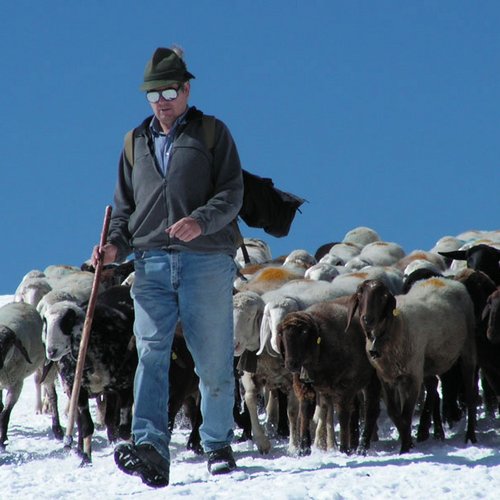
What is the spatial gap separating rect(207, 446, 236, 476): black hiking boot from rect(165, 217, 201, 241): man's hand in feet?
5.32

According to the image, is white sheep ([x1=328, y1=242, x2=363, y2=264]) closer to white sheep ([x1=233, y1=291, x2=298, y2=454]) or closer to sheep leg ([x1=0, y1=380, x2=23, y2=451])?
sheep leg ([x1=0, y1=380, x2=23, y2=451])

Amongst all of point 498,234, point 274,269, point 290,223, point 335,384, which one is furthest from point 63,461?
point 498,234

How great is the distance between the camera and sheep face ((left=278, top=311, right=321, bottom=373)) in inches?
410

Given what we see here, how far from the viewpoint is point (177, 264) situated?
25.2 feet

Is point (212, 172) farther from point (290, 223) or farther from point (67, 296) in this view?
point (67, 296)

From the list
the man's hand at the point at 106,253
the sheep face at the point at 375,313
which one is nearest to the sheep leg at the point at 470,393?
A: the sheep face at the point at 375,313

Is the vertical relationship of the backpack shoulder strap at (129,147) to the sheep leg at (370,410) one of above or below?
above

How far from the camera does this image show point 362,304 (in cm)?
1027

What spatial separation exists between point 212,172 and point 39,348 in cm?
697

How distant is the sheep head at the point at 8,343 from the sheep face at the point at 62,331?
2.13 metres

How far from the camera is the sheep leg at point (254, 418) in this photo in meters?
10.9

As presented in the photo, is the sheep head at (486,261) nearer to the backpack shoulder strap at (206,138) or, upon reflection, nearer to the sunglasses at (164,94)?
the backpack shoulder strap at (206,138)

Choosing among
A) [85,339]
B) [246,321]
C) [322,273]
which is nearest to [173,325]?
[85,339]

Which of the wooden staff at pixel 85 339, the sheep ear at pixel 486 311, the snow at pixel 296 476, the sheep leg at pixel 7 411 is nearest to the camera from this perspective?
the snow at pixel 296 476
